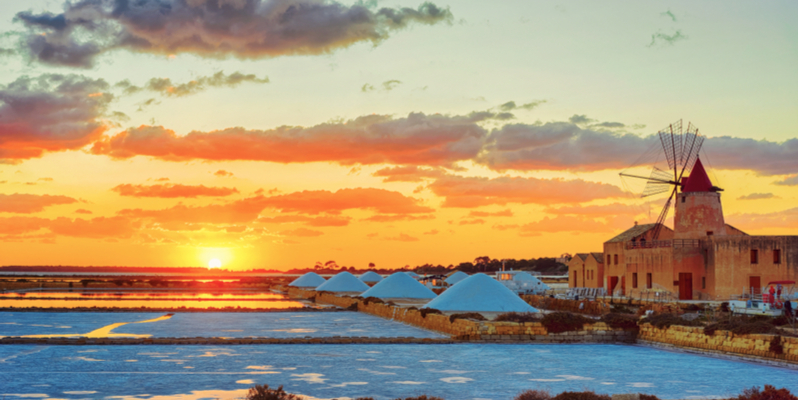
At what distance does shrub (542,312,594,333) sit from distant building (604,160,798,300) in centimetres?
1474

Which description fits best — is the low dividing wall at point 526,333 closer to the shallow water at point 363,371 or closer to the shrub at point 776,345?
the shallow water at point 363,371

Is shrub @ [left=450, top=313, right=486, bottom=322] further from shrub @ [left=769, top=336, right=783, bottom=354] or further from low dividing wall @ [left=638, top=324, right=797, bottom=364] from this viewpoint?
shrub @ [left=769, top=336, right=783, bottom=354]

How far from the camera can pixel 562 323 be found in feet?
65.8

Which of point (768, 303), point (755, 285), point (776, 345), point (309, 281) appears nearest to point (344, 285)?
point (309, 281)

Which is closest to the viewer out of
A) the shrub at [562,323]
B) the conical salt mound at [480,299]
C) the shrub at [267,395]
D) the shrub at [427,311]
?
the shrub at [267,395]

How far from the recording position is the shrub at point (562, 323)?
19.9 m

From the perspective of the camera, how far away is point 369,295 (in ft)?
121

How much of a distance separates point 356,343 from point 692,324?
8.50 meters

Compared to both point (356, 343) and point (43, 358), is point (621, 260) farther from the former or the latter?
point (43, 358)

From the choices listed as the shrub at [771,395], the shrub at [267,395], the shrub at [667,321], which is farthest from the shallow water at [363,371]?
the shrub at [771,395]

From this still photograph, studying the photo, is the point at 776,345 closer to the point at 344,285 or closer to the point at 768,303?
the point at 768,303

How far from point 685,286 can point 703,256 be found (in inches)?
63.2

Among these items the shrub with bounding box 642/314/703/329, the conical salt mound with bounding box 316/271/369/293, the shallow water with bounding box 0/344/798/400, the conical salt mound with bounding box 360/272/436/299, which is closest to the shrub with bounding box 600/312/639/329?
the shrub with bounding box 642/314/703/329

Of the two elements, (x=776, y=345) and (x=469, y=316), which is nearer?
(x=776, y=345)
